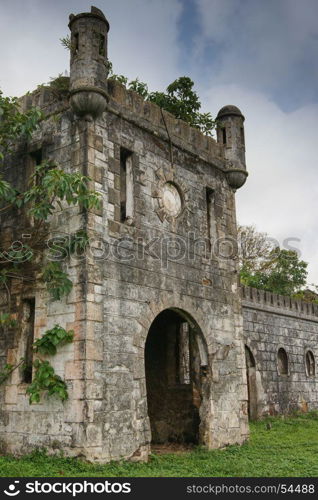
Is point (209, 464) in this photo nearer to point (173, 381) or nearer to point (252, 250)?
point (173, 381)

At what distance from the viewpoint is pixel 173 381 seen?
12648 millimetres

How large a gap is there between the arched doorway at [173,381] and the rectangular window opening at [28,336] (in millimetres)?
3106

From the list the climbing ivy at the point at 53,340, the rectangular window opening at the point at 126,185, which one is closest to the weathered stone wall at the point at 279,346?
the rectangular window opening at the point at 126,185

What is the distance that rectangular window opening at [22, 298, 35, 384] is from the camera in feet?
30.3

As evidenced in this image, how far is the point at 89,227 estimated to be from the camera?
347 inches

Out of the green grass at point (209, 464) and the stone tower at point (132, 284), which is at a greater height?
the stone tower at point (132, 284)

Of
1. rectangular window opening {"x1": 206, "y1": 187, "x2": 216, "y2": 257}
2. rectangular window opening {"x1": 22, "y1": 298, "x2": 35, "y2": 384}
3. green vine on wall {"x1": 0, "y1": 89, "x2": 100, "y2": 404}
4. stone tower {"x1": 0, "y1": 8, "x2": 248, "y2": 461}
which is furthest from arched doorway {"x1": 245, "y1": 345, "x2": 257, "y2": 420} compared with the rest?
green vine on wall {"x1": 0, "y1": 89, "x2": 100, "y2": 404}

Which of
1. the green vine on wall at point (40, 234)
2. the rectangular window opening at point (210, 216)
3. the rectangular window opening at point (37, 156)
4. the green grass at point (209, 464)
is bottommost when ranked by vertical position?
the green grass at point (209, 464)

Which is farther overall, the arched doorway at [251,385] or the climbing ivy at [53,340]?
the arched doorway at [251,385]

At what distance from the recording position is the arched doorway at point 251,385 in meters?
15.7

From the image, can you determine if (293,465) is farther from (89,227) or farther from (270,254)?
(270,254)

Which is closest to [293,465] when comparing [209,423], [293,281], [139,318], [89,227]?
[209,423]

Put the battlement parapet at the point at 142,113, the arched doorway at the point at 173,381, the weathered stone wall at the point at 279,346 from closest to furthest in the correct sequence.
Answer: the battlement parapet at the point at 142,113 → the arched doorway at the point at 173,381 → the weathered stone wall at the point at 279,346

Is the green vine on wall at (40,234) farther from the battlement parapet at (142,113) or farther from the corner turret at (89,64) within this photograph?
the corner turret at (89,64)
